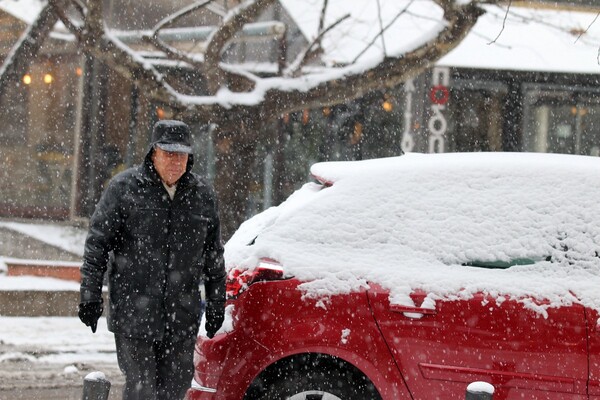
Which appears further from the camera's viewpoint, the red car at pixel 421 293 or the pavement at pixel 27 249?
the pavement at pixel 27 249

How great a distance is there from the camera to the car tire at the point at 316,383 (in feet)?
13.8

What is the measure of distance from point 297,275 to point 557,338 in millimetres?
1255

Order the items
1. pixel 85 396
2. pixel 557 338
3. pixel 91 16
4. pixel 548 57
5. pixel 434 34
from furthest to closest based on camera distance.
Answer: pixel 548 57
pixel 434 34
pixel 91 16
pixel 557 338
pixel 85 396

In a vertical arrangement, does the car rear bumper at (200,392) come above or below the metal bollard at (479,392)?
below

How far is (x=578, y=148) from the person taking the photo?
1630 cm

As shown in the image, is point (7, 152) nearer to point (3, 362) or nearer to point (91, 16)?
point (91, 16)

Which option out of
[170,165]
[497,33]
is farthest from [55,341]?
[497,33]

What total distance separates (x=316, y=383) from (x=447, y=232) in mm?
978

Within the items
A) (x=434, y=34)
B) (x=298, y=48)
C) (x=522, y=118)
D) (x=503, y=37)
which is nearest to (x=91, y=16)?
(x=434, y=34)

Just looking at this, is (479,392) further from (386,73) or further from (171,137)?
(386,73)

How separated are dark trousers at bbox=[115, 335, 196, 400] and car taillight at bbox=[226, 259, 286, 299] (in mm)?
320

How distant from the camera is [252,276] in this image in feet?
14.2

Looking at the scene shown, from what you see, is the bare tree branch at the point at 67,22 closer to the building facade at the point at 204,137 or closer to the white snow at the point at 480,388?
the building facade at the point at 204,137

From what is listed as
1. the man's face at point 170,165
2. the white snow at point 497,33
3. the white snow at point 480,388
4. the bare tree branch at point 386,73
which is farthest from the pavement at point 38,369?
the white snow at point 497,33
